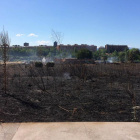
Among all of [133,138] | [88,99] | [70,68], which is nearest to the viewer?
[133,138]

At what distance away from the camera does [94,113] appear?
563 centimetres

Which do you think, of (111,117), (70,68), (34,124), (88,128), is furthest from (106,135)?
(70,68)

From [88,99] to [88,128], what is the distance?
9.06 feet

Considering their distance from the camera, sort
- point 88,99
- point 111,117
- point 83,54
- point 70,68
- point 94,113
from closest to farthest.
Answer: point 111,117 < point 94,113 < point 88,99 < point 70,68 < point 83,54

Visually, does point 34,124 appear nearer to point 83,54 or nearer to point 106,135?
point 106,135

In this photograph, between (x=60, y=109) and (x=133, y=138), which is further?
(x=60, y=109)

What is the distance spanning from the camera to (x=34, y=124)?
15.3ft

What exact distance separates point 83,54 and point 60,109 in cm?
5166

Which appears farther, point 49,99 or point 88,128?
point 49,99

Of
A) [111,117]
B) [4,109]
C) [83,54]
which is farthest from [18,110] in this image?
[83,54]

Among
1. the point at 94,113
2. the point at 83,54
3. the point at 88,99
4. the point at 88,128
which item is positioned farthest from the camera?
the point at 83,54

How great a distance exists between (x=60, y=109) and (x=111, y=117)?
1.54 metres

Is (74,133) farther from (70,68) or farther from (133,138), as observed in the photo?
(70,68)

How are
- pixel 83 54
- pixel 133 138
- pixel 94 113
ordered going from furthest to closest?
1. pixel 83 54
2. pixel 94 113
3. pixel 133 138
